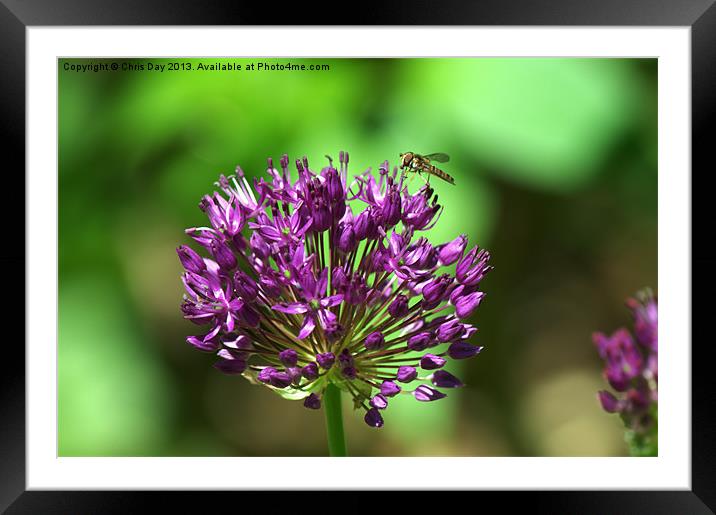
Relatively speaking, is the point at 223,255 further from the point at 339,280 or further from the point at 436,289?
the point at 436,289

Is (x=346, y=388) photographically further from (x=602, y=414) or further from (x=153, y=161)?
(x=602, y=414)

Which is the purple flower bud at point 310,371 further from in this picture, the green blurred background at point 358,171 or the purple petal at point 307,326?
the green blurred background at point 358,171

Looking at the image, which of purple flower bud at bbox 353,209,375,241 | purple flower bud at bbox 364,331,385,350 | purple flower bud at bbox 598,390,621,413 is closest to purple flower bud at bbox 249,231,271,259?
purple flower bud at bbox 353,209,375,241

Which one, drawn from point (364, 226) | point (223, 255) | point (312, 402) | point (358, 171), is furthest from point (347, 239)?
point (358, 171)

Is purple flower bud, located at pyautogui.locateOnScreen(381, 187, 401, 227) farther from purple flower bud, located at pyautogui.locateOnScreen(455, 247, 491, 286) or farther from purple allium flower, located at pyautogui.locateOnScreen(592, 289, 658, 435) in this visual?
purple allium flower, located at pyautogui.locateOnScreen(592, 289, 658, 435)
